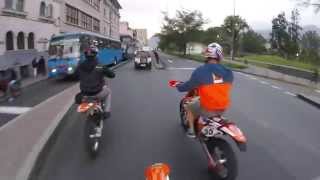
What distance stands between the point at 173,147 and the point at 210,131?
7.54 feet

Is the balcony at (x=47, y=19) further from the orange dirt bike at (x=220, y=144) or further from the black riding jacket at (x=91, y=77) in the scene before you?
the orange dirt bike at (x=220, y=144)

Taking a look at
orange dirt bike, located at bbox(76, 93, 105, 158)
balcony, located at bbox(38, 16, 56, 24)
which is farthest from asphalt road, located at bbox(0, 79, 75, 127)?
balcony, located at bbox(38, 16, 56, 24)

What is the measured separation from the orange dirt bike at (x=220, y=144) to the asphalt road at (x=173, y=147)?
0.41 metres

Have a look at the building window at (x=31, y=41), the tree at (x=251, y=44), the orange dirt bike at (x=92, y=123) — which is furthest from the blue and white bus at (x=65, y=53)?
the tree at (x=251, y=44)

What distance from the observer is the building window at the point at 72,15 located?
53.4 meters

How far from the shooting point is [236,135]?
6.84m

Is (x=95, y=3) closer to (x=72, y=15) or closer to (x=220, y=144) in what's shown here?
(x=72, y=15)

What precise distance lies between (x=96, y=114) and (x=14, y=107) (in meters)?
9.18

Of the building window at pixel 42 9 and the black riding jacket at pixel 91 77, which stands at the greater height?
the building window at pixel 42 9

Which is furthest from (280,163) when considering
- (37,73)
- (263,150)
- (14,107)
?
(37,73)

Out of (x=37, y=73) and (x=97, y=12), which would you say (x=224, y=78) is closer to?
(x=37, y=73)

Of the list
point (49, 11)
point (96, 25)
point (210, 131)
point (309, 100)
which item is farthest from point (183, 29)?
point (210, 131)

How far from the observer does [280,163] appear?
8.35m

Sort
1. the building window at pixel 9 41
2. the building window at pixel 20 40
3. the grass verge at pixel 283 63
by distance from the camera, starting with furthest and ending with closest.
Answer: the grass verge at pixel 283 63
the building window at pixel 20 40
the building window at pixel 9 41
